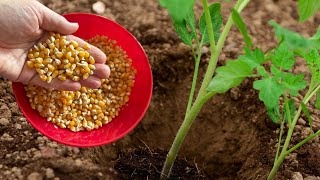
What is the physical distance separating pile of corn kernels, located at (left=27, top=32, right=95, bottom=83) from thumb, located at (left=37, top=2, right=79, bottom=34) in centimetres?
2

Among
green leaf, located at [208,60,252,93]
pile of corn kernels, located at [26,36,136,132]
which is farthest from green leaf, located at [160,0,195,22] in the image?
pile of corn kernels, located at [26,36,136,132]

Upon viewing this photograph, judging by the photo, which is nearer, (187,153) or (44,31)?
(44,31)

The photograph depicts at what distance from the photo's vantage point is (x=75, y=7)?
245 centimetres

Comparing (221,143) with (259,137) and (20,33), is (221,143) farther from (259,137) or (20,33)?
(20,33)

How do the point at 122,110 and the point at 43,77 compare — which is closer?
the point at 43,77

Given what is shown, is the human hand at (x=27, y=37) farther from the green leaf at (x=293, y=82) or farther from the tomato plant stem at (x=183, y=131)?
the green leaf at (x=293, y=82)

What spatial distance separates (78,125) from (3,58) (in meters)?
0.37

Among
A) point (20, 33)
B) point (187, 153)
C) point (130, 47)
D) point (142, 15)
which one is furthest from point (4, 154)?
point (142, 15)

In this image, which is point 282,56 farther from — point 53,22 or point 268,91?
point 53,22

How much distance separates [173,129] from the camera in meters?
2.26

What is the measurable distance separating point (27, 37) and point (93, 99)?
0.35m

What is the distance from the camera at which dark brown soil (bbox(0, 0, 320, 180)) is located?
1.88 metres

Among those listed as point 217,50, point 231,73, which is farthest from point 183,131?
point 231,73

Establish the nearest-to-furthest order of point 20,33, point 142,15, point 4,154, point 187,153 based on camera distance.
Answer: point 20,33 → point 4,154 → point 187,153 → point 142,15
